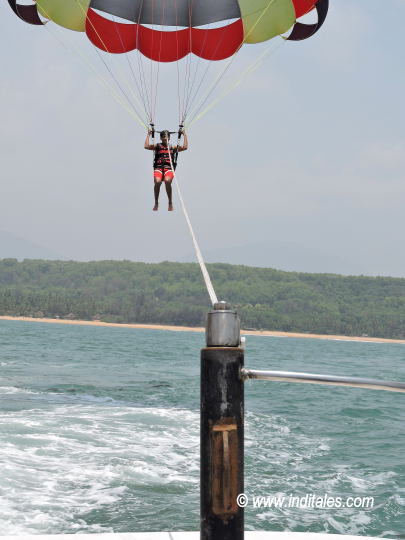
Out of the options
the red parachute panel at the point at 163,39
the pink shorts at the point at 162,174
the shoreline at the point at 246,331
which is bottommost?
the shoreline at the point at 246,331

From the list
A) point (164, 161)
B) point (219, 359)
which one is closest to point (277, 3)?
point (164, 161)

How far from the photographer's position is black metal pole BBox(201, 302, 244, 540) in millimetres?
2928

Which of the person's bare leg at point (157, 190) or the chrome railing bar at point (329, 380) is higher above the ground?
the person's bare leg at point (157, 190)

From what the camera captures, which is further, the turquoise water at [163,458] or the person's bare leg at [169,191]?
the person's bare leg at [169,191]

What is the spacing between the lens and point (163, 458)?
473 inches

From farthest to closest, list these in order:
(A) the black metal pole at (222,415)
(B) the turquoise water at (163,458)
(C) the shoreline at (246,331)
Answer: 1. (C) the shoreline at (246,331)
2. (B) the turquoise water at (163,458)
3. (A) the black metal pole at (222,415)

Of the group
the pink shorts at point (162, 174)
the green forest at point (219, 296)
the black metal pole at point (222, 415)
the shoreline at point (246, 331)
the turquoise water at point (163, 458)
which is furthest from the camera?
the green forest at point (219, 296)

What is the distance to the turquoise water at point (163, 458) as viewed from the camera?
8633mm

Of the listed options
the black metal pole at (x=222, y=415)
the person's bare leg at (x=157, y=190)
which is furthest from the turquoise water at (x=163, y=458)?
the black metal pole at (x=222, y=415)

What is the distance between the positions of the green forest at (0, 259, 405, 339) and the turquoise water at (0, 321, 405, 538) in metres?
128

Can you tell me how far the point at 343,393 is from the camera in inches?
1058

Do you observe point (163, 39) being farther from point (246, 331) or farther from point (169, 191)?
point (246, 331)

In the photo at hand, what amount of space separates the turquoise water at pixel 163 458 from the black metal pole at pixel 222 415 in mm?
5585

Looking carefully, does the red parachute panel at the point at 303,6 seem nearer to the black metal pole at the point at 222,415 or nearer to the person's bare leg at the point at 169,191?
the person's bare leg at the point at 169,191
